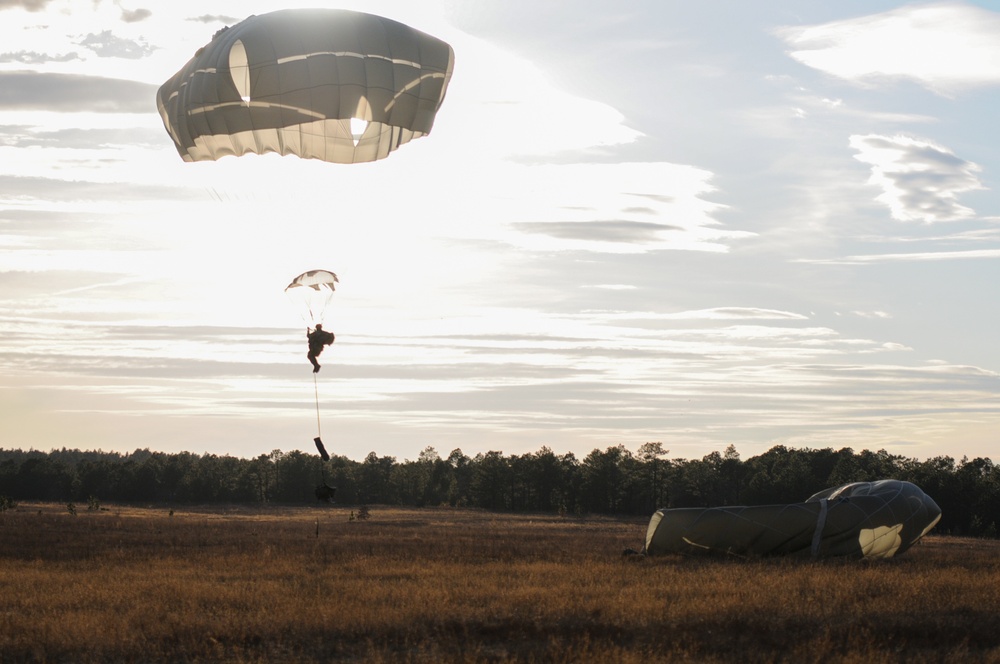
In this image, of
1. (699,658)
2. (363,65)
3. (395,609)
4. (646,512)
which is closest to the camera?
(699,658)

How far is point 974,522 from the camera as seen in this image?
77.7m

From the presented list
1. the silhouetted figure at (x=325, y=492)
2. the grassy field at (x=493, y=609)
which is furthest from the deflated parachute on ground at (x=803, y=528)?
the silhouetted figure at (x=325, y=492)

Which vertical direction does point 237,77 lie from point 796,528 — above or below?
above

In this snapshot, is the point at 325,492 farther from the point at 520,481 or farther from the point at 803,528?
the point at 520,481

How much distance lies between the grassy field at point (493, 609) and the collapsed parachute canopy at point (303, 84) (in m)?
9.24

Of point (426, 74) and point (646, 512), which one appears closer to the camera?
point (426, 74)

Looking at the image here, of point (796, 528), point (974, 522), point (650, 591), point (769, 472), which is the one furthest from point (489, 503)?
point (650, 591)

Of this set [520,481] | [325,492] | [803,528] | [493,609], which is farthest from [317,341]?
[520,481]

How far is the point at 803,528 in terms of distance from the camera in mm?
28938

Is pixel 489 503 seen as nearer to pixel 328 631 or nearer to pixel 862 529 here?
pixel 862 529

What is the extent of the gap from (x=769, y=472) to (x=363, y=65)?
10558 centimetres

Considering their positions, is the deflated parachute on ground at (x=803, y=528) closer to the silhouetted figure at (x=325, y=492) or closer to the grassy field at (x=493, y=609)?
the grassy field at (x=493, y=609)

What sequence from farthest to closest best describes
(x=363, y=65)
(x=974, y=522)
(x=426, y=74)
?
1. (x=974, y=522)
2. (x=426, y=74)
3. (x=363, y=65)

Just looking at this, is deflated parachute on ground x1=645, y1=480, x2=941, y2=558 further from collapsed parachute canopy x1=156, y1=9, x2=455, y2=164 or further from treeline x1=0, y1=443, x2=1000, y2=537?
treeline x1=0, y1=443, x2=1000, y2=537
